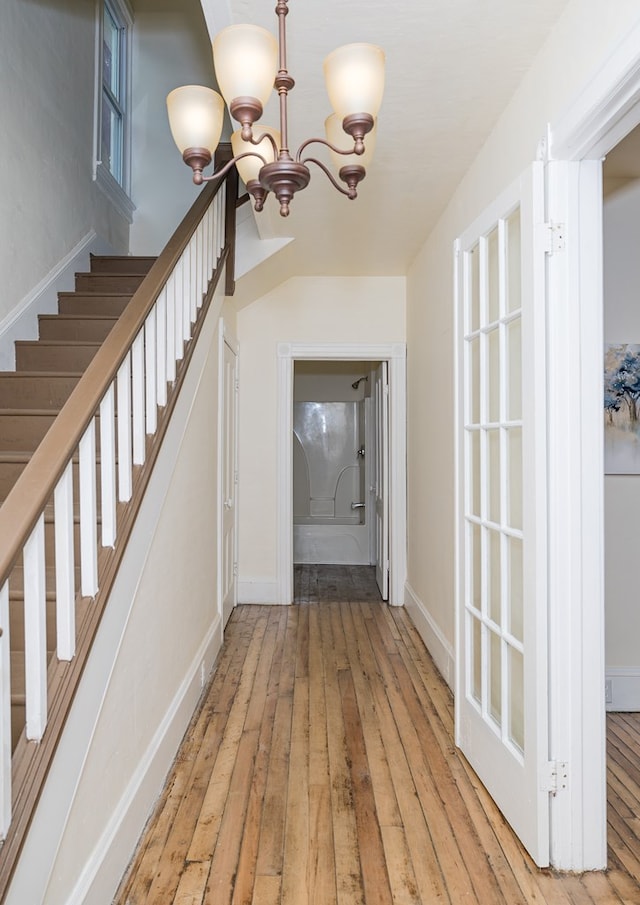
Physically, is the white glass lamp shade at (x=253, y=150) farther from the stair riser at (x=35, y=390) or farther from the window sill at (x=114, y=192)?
the window sill at (x=114, y=192)

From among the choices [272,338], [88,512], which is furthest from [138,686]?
[272,338]

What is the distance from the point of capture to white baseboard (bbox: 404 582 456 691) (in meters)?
3.06

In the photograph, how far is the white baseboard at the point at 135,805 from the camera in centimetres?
150

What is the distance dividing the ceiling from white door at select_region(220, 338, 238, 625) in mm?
1102

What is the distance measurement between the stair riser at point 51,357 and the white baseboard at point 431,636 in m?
2.42

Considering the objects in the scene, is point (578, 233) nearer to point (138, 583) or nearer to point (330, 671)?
point (138, 583)

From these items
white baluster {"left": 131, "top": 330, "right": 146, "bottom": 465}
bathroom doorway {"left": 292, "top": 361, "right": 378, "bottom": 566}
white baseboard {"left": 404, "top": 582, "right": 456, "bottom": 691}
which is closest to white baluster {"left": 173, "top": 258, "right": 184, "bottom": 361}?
white baluster {"left": 131, "top": 330, "right": 146, "bottom": 465}

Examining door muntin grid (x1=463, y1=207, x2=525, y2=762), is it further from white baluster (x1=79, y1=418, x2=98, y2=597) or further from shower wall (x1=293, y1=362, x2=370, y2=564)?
shower wall (x1=293, y1=362, x2=370, y2=564)

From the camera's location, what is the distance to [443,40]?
6.10 feet

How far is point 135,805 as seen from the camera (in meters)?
1.84

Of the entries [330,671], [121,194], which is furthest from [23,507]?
[121,194]

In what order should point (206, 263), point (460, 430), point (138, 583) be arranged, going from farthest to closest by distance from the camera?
point (206, 263) < point (460, 430) < point (138, 583)

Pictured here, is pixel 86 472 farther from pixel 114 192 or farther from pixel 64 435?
pixel 114 192

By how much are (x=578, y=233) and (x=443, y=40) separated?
30.2 inches
